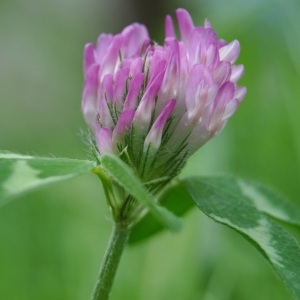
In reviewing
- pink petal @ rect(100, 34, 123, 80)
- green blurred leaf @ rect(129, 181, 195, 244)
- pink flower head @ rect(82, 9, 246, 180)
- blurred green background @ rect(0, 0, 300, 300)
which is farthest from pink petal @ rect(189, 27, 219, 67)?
blurred green background @ rect(0, 0, 300, 300)

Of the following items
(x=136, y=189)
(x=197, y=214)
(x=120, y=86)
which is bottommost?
(x=197, y=214)

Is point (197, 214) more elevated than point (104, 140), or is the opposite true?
point (104, 140)

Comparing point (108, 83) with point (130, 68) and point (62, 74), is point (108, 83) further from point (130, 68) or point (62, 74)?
point (62, 74)

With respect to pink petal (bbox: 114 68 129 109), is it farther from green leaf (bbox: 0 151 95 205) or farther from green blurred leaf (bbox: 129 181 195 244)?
green blurred leaf (bbox: 129 181 195 244)

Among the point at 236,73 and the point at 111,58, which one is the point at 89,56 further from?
the point at 236,73

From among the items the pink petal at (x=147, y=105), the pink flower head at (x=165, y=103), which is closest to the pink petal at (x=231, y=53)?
the pink flower head at (x=165, y=103)

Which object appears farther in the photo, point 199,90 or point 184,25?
point 184,25

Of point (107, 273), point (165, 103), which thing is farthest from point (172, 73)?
point (107, 273)

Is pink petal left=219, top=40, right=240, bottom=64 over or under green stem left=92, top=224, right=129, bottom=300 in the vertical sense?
over
